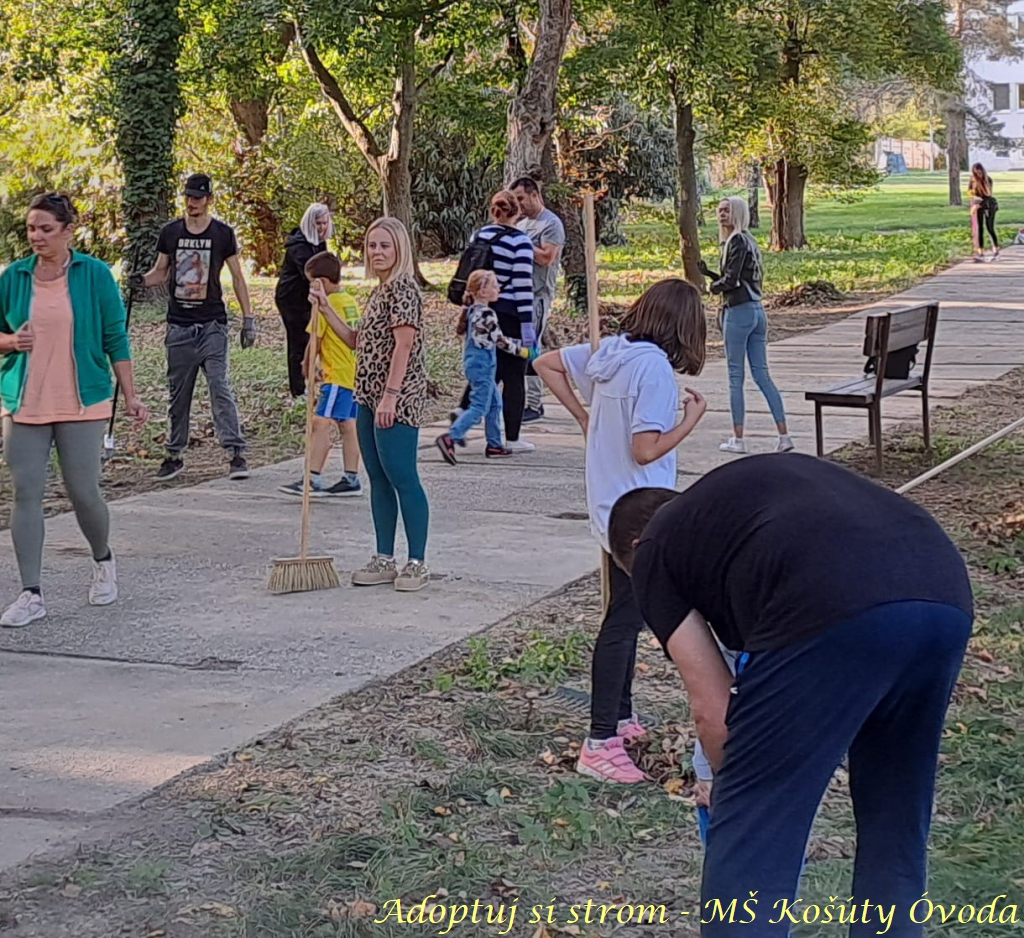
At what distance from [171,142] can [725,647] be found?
1736cm

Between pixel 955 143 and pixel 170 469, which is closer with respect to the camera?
pixel 170 469

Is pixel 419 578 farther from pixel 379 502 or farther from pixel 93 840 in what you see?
pixel 93 840

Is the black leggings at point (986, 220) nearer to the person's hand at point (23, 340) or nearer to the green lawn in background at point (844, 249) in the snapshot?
the green lawn in background at point (844, 249)

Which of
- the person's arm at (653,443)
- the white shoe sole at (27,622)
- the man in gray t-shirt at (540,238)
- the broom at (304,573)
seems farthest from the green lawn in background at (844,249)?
the person's arm at (653,443)

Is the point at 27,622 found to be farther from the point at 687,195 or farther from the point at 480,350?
the point at 687,195

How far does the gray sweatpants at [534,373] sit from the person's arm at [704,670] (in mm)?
7570

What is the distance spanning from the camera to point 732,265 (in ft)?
31.6

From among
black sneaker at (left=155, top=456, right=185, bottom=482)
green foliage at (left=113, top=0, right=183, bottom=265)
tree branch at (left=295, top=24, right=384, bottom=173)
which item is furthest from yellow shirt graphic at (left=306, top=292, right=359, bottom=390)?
tree branch at (left=295, top=24, right=384, bottom=173)

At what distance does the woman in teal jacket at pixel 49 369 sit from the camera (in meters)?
6.39

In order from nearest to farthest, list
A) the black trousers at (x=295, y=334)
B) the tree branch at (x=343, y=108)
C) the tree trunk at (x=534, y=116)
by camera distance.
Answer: the black trousers at (x=295, y=334)
the tree trunk at (x=534, y=116)
the tree branch at (x=343, y=108)

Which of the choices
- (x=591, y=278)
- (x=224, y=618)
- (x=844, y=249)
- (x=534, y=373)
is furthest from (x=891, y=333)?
(x=844, y=249)

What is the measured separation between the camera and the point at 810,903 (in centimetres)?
386

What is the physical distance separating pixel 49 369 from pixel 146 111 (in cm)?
1321

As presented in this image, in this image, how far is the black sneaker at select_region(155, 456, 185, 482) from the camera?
10055mm
